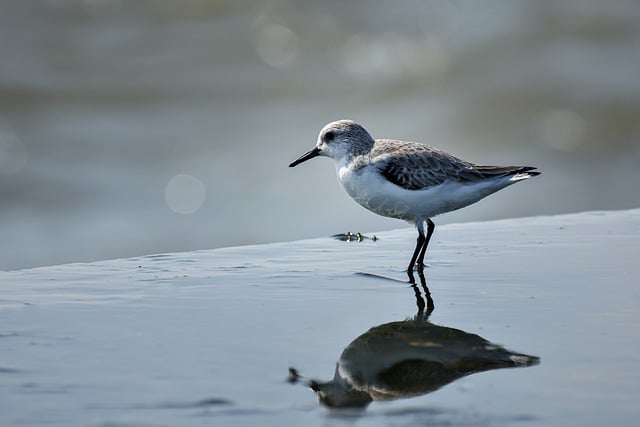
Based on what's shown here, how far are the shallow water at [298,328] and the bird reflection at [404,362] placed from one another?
6cm

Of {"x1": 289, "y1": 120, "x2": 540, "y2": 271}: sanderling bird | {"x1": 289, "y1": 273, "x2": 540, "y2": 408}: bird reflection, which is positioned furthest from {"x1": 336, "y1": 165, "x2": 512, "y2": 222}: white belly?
{"x1": 289, "y1": 273, "x2": 540, "y2": 408}: bird reflection

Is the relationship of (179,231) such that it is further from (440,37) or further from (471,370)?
(471,370)

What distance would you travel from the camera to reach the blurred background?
47.7 ft

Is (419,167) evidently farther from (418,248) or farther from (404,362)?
(404,362)

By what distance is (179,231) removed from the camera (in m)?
13.8

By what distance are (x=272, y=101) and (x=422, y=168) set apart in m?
11.5

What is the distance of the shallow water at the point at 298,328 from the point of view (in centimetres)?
316

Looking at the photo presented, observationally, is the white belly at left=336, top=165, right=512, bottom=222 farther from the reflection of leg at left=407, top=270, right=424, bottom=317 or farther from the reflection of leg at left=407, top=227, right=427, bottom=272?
the reflection of leg at left=407, top=270, right=424, bottom=317

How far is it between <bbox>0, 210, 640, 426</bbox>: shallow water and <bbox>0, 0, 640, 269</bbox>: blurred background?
7897mm

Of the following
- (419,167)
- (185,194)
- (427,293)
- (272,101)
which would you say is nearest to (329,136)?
(419,167)

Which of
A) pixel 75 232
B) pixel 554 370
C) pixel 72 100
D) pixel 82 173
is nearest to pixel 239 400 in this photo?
pixel 554 370

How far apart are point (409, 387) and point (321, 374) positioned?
1.16 ft

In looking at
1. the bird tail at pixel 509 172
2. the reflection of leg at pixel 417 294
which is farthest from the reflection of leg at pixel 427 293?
the bird tail at pixel 509 172

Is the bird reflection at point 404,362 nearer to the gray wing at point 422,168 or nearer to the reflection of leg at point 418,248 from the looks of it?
the reflection of leg at point 418,248
